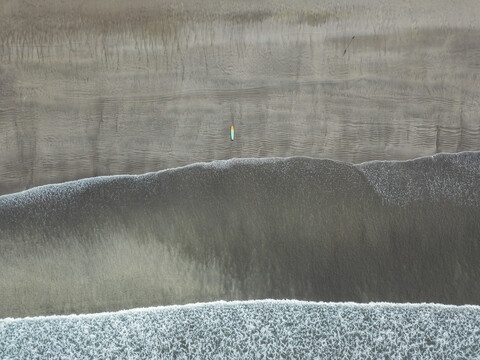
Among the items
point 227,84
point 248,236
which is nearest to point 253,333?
point 248,236

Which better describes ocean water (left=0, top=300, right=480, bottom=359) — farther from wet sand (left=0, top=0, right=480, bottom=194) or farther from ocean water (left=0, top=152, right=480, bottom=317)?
wet sand (left=0, top=0, right=480, bottom=194)

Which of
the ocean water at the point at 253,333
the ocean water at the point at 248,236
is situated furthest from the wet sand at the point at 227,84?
the ocean water at the point at 253,333

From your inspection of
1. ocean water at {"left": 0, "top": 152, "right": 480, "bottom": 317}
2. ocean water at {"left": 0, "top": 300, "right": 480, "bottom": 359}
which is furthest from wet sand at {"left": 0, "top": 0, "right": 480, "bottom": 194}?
ocean water at {"left": 0, "top": 300, "right": 480, "bottom": 359}

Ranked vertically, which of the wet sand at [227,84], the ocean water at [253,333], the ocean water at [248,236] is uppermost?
the wet sand at [227,84]

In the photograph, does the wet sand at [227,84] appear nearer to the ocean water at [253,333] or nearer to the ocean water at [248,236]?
the ocean water at [248,236]

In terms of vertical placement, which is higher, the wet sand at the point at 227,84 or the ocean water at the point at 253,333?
the wet sand at the point at 227,84

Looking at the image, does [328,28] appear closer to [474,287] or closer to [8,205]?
[474,287]

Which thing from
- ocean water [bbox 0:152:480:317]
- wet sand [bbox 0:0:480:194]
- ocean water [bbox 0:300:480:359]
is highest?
wet sand [bbox 0:0:480:194]
